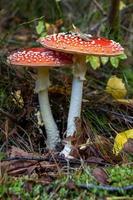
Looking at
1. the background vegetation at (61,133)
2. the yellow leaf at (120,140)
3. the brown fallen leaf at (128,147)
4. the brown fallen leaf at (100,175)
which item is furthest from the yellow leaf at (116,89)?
the brown fallen leaf at (100,175)

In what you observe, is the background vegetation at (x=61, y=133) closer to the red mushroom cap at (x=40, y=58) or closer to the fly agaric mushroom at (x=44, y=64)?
the fly agaric mushroom at (x=44, y=64)

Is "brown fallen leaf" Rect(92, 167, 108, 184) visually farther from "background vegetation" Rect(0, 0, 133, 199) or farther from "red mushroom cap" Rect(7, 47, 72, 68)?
"red mushroom cap" Rect(7, 47, 72, 68)

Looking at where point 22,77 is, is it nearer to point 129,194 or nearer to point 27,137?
point 27,137

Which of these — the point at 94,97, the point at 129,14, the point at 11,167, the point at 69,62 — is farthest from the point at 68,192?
the point at 129,14

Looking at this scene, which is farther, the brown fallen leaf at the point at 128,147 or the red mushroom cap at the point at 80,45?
the brown fallen leaf at the point at 128,147

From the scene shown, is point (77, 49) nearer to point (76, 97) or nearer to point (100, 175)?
point (76, 97)

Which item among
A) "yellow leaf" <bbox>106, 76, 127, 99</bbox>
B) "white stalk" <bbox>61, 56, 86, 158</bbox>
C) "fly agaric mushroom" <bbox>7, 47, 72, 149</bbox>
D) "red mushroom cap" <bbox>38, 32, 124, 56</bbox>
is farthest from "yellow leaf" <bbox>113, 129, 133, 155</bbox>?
"yellow leaf" <bbox>106, 76, 127, 99</bbox>

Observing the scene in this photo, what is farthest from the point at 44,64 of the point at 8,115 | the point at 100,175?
the point at 100,175
